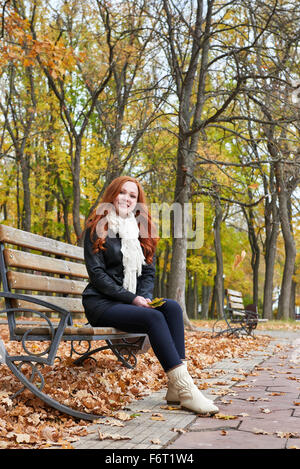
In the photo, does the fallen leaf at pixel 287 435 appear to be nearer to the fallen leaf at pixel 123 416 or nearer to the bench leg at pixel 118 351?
the fallen leaf at pixel 123 416

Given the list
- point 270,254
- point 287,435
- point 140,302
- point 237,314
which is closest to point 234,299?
point 237,314

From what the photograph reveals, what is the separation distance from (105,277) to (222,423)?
1.39 m

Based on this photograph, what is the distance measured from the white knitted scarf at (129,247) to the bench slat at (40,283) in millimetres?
622

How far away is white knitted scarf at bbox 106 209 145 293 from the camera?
4352 millimetres

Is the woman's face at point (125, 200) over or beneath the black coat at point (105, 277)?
over

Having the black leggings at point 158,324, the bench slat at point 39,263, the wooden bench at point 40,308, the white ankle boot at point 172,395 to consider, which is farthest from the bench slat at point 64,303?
the white ankle boot at point 172,395

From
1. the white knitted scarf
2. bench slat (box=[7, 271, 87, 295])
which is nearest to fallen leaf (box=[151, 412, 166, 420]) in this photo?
the white knitted scarf

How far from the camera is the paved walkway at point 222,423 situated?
292cm

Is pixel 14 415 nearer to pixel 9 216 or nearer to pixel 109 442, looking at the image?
pixel 109 442

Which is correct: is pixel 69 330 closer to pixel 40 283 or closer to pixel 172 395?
pixel 40 283

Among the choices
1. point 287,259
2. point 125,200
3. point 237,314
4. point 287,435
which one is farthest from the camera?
point 287,259

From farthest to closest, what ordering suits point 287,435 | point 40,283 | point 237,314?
point 237,314
point 40,283
point 287,435

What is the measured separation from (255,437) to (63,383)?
5.61 feet

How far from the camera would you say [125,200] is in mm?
4547
